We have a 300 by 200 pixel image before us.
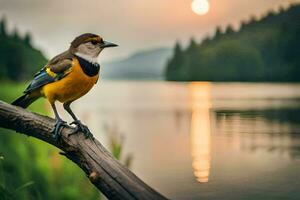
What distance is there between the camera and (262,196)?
197 inches

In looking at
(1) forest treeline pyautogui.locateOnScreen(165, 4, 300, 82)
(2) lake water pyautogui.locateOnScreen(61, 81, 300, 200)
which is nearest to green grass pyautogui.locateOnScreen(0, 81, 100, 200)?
(2) lake water pyautogui.locateOnScreen(61, 81, 300, 200)

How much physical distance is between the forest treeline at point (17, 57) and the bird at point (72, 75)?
2142 mm

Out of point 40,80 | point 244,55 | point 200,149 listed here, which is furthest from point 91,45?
point 244,55

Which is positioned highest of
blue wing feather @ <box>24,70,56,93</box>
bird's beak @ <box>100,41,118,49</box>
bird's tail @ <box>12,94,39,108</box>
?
bird's beak @ <box>100,41,118,49</box>

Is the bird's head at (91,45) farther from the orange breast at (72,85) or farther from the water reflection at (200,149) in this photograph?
the water reflection at (200,149)

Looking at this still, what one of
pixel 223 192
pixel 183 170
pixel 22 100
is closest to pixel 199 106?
pixel 183 170

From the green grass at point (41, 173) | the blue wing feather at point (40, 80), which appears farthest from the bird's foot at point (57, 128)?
the green grass at point (41, 173)

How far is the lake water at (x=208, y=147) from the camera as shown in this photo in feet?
14.9

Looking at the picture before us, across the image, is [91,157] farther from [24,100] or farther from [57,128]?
[24,100]

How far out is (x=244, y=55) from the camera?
11.6 meters

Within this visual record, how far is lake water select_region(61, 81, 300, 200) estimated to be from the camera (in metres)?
4.55

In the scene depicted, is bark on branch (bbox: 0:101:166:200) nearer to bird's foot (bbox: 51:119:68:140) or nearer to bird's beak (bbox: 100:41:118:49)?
bird's foot (bbox: 51:119:68:140)

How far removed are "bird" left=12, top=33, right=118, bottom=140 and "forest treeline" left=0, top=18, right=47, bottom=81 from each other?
214 cm

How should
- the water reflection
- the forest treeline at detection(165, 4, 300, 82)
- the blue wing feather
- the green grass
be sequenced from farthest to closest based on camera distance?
the forest treeline at detection(165, 4, 300, 82), the water reflection, the green grass, the blue wing feather
